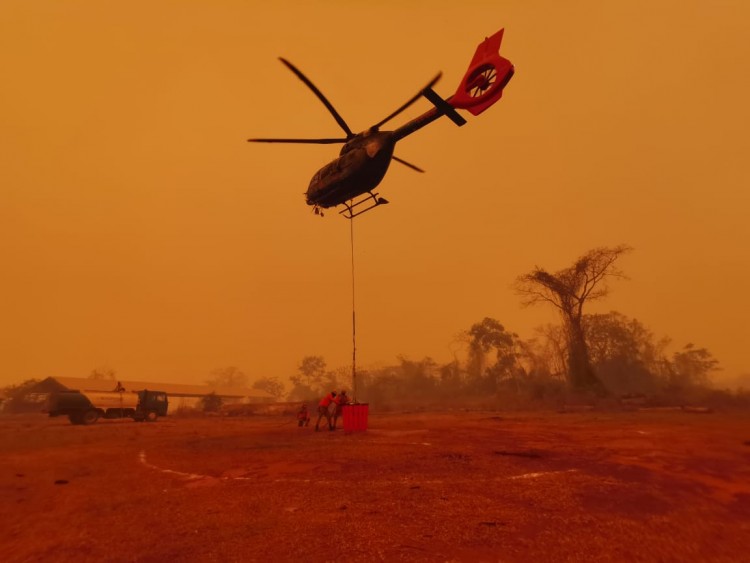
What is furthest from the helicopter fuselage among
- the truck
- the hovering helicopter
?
the truck

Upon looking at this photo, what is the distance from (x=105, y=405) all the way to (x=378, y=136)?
2454 cm

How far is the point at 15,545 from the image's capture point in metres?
4.45

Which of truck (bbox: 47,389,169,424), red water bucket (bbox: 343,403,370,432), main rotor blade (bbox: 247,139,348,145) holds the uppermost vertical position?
main rotor blade (bbox: 247,139,348,145)

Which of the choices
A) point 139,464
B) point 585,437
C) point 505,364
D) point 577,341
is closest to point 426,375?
point 505,364

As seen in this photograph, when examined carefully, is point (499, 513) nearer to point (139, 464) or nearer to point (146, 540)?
point (146, 540)

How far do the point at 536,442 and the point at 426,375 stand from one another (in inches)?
2258

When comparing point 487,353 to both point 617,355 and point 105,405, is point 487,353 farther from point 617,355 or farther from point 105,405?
point 105,405

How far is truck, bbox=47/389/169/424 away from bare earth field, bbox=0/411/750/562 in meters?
15.7

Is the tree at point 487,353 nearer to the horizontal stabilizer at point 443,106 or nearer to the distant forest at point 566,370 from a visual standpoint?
the distant forest at point 566,370

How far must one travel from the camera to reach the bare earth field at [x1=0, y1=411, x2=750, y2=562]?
408 centimetres

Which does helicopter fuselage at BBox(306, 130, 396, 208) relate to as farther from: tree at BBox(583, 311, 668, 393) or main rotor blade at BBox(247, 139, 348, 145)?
tree at BBox(583, 311, 668, 393)

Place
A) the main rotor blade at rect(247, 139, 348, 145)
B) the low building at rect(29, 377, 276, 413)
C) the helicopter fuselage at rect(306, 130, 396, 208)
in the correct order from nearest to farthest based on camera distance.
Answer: the helicopter fuselage at rect(306, 130, 396, 208) → the main rotor blade at rect(247, 139, 348, 145) → the low building at rect(29, 377, 276, 413)

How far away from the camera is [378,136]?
11438 millimetres

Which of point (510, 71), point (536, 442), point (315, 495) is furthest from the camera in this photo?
point (536, 442)
